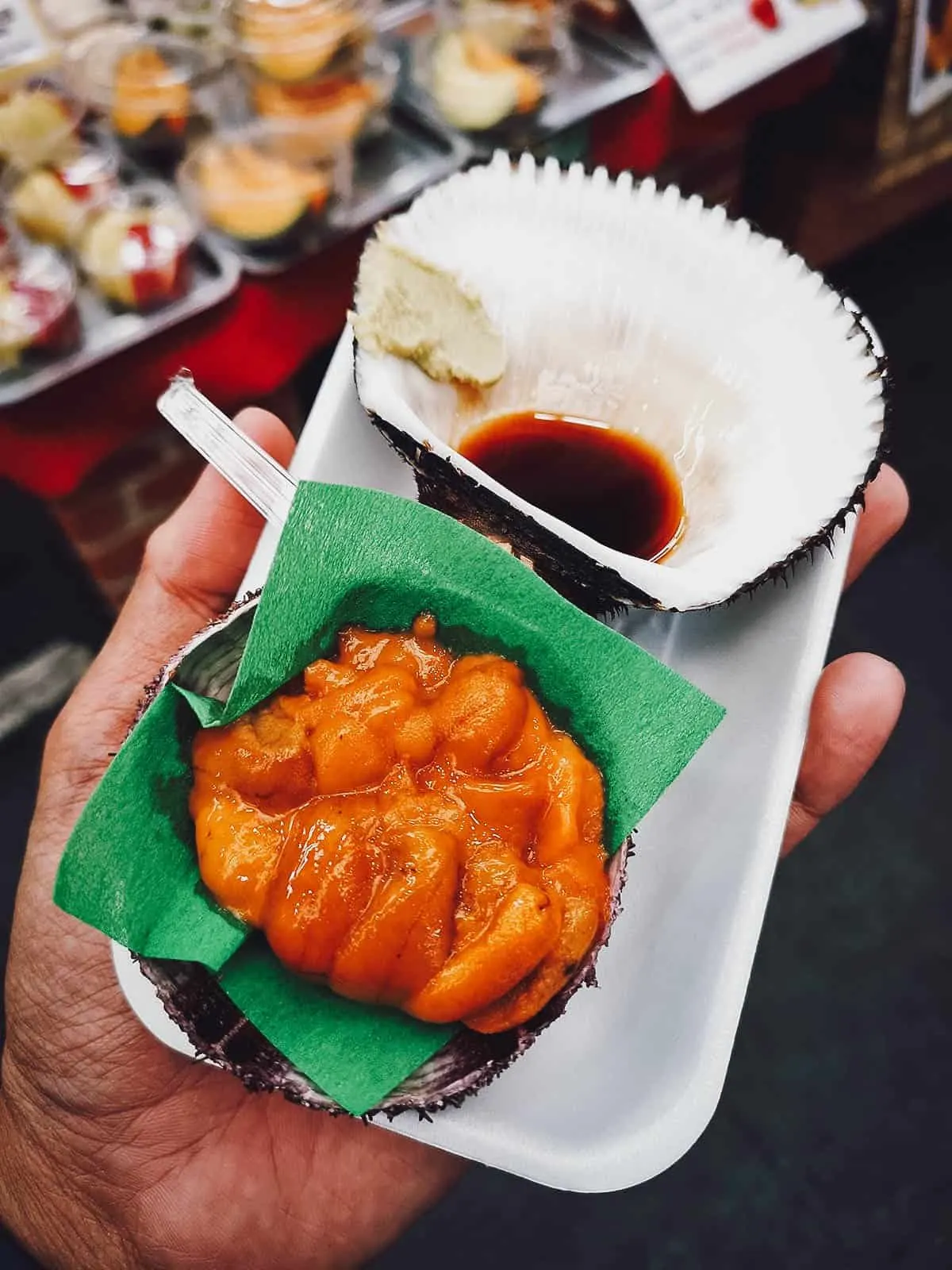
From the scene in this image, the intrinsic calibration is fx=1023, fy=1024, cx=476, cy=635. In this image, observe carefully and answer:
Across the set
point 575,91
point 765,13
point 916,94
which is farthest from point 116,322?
point 916,94

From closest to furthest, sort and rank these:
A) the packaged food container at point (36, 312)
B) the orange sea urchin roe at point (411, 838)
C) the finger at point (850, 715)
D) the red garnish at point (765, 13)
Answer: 1. the orange sea urchin roe at point (411, 838)
2. the finger at point (850, 715)
3. the packaged food container at point (36, 312)
4. the red garnish at point (765, 13)

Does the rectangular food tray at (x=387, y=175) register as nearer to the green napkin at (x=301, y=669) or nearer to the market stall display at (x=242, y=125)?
the market stall display at (x=242, y=125)

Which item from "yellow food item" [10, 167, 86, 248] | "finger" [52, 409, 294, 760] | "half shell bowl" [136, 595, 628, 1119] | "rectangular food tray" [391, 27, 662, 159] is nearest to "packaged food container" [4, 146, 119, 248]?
"yellow food item" [10, 167, 86, 248]

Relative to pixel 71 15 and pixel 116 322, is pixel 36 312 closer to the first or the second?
pixel 116 322

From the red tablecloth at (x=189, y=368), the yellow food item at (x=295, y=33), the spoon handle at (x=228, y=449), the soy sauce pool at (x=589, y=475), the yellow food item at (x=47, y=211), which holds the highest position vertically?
the yellow food item at (x=295, y=33)

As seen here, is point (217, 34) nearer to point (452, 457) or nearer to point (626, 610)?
point (452, 457)

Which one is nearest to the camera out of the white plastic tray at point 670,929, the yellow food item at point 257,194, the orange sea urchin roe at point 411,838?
the orange sea urchin roe at point 411,838

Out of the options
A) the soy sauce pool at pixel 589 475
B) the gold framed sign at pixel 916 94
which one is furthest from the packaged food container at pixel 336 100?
the gold framed sign at pixel 916 94

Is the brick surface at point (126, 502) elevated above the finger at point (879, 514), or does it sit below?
below
